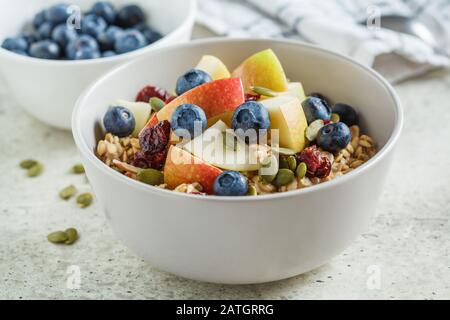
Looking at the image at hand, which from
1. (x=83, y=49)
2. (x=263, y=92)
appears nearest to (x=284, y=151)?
(x=263, y=92)

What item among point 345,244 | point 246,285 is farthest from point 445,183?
point 246,285

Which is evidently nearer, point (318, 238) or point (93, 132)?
point (318, 238)

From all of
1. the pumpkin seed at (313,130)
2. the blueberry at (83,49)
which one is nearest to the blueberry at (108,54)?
the blueberry at (83,49)

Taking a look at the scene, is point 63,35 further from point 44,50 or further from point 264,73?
point 264,73

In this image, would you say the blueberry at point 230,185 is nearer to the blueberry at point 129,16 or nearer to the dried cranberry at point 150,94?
the dried cranberry at point 150,94

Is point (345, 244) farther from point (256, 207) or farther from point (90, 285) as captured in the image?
point (90, 285)

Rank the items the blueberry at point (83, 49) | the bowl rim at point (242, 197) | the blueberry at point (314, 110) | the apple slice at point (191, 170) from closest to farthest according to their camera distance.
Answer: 1. the bowl rim at point (242, 197)
2. the apple slice at point (191, 170)
3. the blueberry at point (314, 110)
4. the blueberry at point (83, 49)
